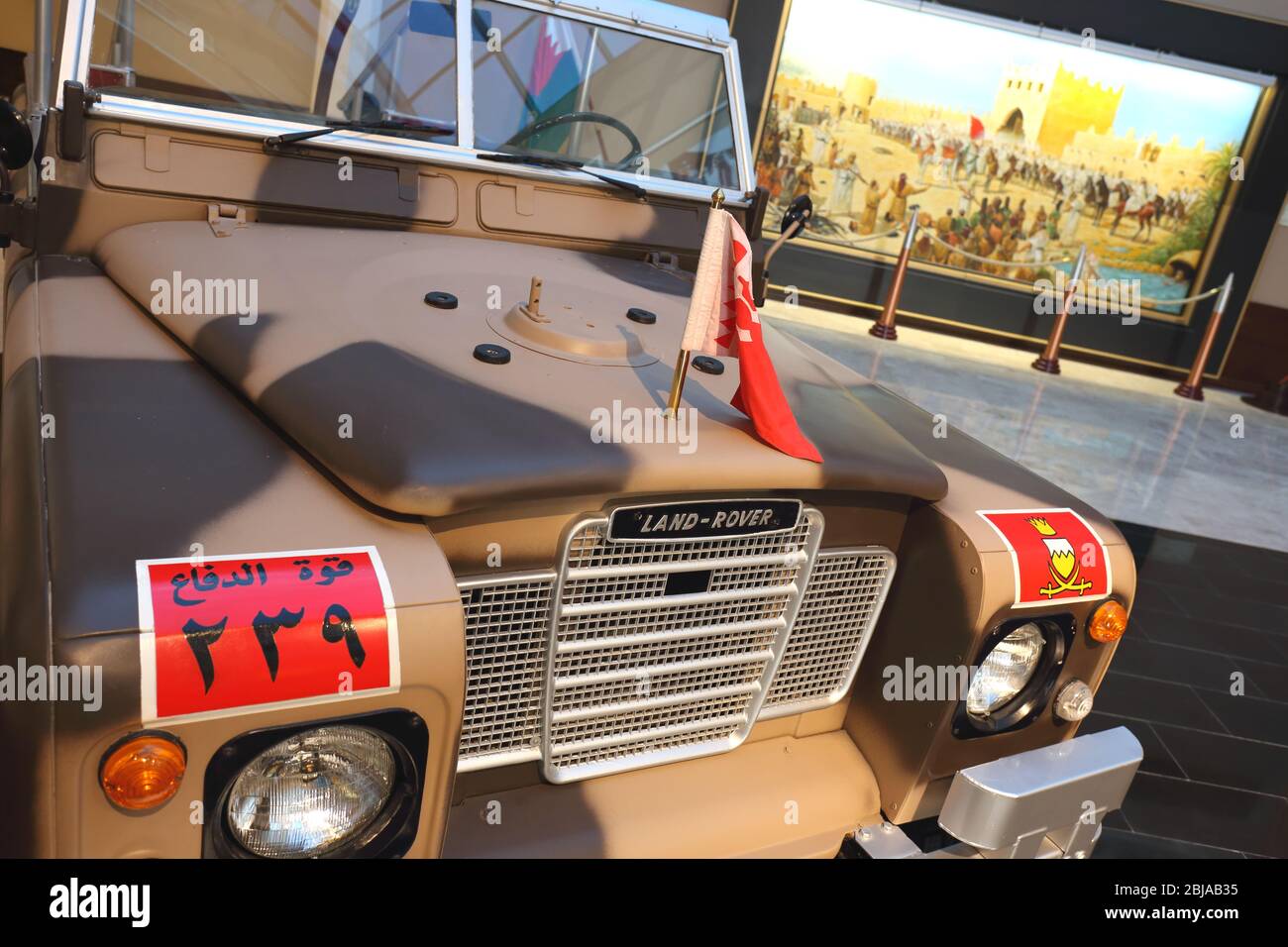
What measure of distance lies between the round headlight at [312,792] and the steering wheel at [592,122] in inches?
74.6

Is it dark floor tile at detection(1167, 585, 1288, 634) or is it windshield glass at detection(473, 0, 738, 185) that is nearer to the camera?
windshield glass at detection(473, 0, 738, 185)

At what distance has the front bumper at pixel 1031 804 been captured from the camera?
1749 millimetres

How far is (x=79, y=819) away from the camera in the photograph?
1.17 m

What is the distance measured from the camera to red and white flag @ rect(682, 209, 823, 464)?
1.73 meters

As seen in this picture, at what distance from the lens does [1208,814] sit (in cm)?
304

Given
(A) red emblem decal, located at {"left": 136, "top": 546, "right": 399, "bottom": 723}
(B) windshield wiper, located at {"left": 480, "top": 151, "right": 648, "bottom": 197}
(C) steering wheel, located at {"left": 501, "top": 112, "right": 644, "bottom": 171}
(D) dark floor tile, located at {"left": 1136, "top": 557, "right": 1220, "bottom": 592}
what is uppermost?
(C) steering wheel, located at {"left": 501, "top": 112, "right": 644, "bottom": 171}

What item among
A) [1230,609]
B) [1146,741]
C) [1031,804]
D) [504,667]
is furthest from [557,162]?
[1230,609]

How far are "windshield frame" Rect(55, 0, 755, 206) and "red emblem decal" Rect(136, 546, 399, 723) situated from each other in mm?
1519

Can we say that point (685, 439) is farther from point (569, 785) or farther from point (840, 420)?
point (569, 785)

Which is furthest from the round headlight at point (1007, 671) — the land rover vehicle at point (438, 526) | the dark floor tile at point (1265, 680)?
the dark floor tile at point (1265, 680)

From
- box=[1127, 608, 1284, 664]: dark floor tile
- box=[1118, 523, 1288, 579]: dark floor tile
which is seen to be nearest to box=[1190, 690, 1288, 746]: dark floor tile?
box=[1127, 608, 1284, 664]: dark floor tile

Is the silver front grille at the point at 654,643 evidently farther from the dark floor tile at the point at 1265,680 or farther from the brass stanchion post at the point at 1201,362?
the brass stanchion post at the point at 1201,362

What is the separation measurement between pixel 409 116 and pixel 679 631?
1648 millimetres

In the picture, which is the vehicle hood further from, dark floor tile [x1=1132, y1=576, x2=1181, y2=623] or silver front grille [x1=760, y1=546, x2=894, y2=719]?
dark floor tile [x1=1132, y1=576, x2=1181, y2=623]
